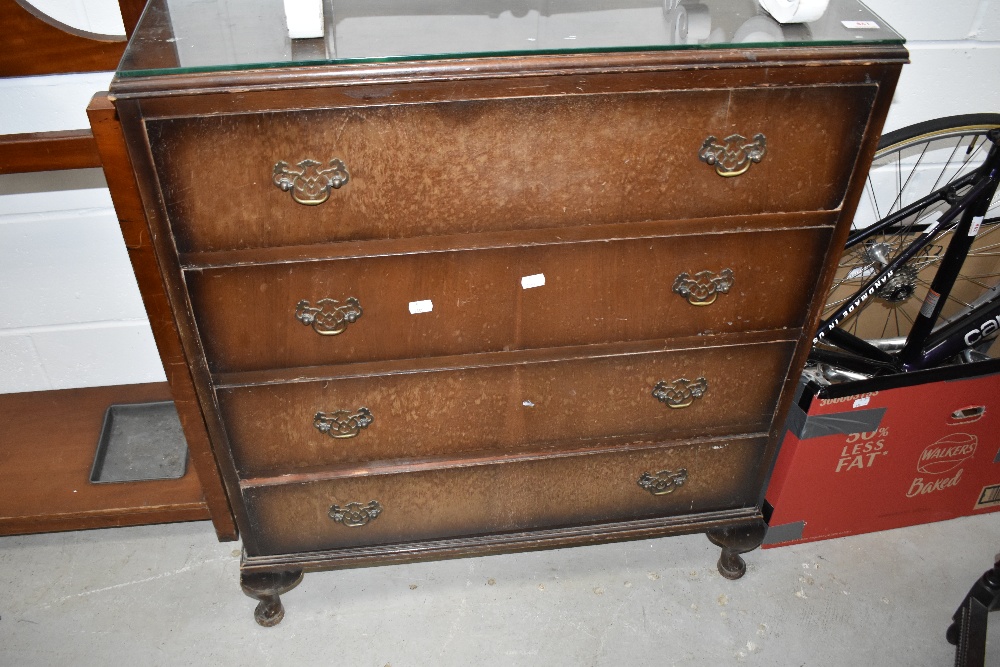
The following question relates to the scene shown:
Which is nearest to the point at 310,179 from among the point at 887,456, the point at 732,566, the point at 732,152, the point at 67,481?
the point at 732,152

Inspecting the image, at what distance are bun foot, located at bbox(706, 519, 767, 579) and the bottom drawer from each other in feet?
0.37

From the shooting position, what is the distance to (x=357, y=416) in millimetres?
1500

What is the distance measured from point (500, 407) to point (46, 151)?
957 millimetres

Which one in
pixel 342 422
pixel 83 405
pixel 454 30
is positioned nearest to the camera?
pixel 454 30

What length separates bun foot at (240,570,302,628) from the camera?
173 cm

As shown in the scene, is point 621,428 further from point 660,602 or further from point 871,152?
point 871,152

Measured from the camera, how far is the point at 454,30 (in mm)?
1268

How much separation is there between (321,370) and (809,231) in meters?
0.90

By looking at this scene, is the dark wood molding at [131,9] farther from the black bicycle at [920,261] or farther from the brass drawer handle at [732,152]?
the black bicycle at [920,261]

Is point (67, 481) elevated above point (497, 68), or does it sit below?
below

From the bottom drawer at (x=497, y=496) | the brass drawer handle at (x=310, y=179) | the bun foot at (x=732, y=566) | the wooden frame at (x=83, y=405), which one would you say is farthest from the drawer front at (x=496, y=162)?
the bun foot at (x=732, y=566)

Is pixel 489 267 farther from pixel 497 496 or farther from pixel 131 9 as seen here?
pixel 131 9

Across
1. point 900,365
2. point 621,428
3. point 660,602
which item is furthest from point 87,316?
point 900,365

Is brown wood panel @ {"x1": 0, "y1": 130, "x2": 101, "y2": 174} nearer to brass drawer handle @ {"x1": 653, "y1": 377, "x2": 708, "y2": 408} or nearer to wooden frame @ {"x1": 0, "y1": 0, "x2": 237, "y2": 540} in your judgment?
wooden frame @ {"x1": 0, "y1": 0, "x2": 237, "y2": 540}
